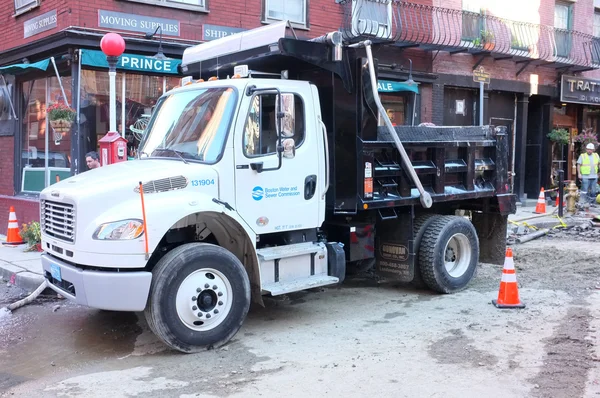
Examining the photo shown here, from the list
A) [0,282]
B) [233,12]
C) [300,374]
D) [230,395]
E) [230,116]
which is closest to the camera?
[230,395]

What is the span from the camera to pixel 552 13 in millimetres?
19000

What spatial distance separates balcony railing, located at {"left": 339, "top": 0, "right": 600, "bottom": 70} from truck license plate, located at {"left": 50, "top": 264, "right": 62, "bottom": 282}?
31.8 feet

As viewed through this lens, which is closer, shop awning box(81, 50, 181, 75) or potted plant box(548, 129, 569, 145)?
shop awning box(81, 50, 181, 75)

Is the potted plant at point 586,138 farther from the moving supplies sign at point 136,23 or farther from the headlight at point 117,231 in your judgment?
the headlight at point 117,231

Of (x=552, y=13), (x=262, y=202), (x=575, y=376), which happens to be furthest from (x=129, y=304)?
(x=552, y=13)

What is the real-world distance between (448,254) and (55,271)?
4.85 meters

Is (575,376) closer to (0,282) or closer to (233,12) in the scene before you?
(0,282)

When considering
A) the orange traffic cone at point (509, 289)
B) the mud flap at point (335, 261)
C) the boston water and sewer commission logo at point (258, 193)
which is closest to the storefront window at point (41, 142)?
the boston water and sewer commission logo at point (258, 193)

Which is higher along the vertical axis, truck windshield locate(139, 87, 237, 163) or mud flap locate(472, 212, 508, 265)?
truck windshield locate(139, 87, 237, 163)

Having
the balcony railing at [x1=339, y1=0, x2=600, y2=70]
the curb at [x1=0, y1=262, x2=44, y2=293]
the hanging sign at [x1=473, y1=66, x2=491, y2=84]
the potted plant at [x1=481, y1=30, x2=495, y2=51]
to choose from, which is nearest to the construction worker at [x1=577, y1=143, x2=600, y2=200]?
the balcony railing at [x1=339, y1=0, x2=600, y2=70]

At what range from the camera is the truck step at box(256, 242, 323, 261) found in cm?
616

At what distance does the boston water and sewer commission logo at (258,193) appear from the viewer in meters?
6.04

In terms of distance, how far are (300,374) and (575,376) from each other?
2201 millimetres

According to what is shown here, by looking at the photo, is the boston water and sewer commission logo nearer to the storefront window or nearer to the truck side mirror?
the truck side mirror
